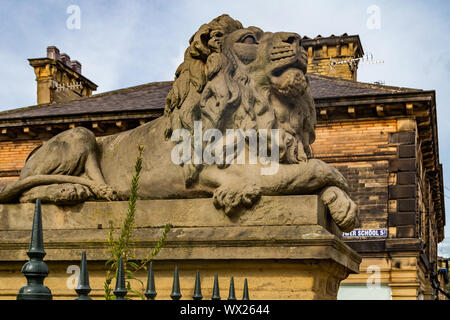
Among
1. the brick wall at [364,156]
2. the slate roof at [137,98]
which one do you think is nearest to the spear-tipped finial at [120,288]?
the brick wall at [364,156]

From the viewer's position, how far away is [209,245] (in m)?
4.60

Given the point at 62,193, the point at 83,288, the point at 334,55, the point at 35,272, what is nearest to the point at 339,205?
the point at 62,193

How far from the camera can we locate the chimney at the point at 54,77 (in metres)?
32.4

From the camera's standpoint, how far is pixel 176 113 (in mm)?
5188

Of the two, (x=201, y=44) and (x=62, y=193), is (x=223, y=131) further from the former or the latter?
(x=62, y=193)

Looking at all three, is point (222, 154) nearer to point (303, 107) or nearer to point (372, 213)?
point (303, 107)

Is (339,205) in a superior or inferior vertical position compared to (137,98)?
inferior

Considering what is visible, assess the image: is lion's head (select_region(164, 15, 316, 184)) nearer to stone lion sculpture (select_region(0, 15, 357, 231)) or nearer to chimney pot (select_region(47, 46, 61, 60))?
stone lion sculpture (select_region(0, 15, 357, 231))

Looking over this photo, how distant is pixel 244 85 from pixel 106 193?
1.19m

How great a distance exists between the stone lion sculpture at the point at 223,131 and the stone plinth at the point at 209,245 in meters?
0.12

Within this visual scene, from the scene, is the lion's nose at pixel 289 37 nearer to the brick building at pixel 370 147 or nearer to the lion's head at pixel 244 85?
the lion's head at pixel 244 85

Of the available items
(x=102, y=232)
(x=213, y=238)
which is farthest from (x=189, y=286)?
(x=102, y=232)

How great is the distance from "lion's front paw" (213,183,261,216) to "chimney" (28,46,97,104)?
27.7m

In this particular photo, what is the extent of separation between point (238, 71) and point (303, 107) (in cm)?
53
